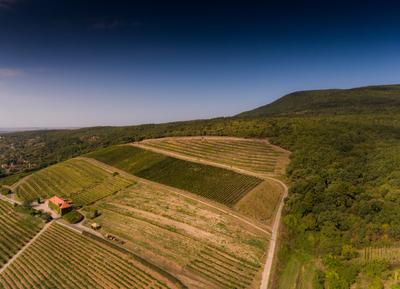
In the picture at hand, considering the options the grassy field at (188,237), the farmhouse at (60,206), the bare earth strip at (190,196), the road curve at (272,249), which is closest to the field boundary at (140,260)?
the grassy field at (188,237)

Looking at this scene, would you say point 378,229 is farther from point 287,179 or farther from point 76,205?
point 76,205

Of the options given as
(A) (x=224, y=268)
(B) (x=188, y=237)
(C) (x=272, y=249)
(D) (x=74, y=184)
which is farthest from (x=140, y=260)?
(D) (x=74, y=184)

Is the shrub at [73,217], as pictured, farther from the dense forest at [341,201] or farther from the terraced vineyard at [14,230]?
the dense forest at [341,201]

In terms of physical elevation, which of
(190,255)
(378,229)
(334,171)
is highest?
(334,171)

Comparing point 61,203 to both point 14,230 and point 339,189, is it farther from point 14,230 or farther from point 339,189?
point 339,189

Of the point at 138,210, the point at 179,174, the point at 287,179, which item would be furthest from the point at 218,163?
the point at 138,210

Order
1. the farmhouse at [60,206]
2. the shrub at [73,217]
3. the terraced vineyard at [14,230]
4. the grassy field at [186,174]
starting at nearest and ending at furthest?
the terraced vineyard at [14,230] → the shrub at [73,217] → the farmhouse at [60,206] → the grassy field at [186,174]

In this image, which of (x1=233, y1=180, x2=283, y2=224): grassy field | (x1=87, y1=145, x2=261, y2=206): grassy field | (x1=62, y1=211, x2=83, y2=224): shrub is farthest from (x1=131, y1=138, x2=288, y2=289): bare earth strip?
(x1=62, y1=211, x2=83, y2=224): shrub
